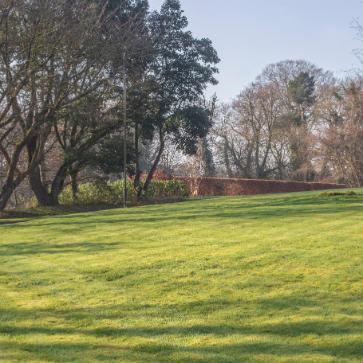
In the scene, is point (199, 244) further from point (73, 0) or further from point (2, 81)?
point (73, 0)

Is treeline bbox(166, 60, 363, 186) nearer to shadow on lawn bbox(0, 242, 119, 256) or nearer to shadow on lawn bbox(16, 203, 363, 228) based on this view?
shadow on lawn bbox(16, 203, 363, 228)

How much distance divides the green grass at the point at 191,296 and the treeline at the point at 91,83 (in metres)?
11.3

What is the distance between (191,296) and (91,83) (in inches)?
757

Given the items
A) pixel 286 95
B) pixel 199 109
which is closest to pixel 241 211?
pixel 199 109

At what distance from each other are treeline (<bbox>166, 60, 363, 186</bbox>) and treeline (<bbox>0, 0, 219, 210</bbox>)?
1640 centimetres

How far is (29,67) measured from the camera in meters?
21.0

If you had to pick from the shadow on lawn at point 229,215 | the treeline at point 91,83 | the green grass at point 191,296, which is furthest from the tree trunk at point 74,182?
the green grass at point 191,296

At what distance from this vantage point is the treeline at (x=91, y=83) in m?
21.1

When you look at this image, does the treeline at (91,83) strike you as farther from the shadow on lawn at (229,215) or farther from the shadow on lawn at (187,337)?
the shadow on lawn at (187,337)

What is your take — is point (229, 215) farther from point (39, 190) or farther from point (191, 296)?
point (39, 190)

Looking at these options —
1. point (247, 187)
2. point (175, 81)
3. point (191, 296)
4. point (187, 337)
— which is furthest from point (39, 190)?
point (187, 337)

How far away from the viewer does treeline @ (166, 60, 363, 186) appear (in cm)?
4758

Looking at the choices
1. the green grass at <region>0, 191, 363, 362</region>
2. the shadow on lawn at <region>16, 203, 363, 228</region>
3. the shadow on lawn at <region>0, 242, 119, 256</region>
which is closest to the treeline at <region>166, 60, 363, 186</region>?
the shadow on lawn at <region>16, 203, 363, 228</region>

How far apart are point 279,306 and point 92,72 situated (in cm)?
1973
